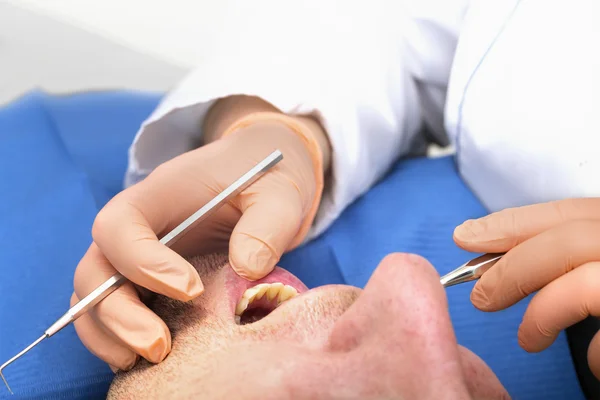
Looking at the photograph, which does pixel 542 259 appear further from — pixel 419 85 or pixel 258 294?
pixel 419 85

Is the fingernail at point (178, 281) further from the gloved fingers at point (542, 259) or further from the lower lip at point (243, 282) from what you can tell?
the gloved fingers at point (542, 259)

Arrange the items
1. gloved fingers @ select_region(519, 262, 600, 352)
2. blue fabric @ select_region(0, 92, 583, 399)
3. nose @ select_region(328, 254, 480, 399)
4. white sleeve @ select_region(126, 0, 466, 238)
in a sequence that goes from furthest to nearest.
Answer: white sleeve @ select_region(126, 0, 466, 238) → blue fabric @ select_region(0, 92, 583, 399) → gloved fingers @ select_region(519, 262, 600, 352) → nose @ select_region(328, 254, 480, 399)

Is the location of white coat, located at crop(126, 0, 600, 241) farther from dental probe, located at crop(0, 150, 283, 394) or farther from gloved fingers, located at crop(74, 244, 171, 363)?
gloved fingers, located at crop(74, 244, 171, 363)

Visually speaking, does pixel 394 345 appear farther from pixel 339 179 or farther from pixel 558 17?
pixel 558 17

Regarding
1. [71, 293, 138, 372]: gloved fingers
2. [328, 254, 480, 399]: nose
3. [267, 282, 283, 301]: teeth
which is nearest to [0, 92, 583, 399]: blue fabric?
[71, 293, 138, 372]: gloved fingers

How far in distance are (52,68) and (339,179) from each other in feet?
3.68

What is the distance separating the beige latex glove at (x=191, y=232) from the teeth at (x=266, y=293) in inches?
0.7

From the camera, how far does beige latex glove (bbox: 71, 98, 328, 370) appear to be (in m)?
0.63

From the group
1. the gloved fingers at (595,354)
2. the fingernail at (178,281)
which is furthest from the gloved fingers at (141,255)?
the gloved fingers at (595,354)

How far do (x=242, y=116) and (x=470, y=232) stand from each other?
1.35ft

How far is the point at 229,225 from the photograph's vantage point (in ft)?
2.60

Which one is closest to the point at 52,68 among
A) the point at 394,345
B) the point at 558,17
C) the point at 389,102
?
the point at 389,102

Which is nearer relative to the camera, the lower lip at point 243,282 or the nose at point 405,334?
the nose at point 405,334

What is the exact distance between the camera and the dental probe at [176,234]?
0.62 m
